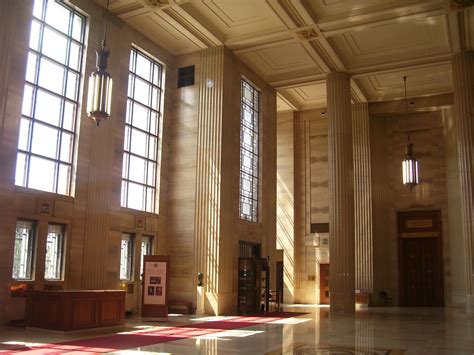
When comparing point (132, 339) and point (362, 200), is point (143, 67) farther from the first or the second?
point (362, 200)

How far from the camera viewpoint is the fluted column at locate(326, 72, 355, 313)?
16484 mm

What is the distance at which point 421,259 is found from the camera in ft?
70.4

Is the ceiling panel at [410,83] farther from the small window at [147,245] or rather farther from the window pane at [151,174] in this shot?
the small window at [147,245]

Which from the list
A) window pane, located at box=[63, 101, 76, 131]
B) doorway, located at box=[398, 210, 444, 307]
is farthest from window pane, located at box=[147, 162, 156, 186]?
doorway, located at box=[398, 210, 444, 307]

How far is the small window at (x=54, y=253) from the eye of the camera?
1186cm

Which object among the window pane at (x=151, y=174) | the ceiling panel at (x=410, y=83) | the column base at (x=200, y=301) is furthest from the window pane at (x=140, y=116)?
the ceiling panel at (x=410, y=83)

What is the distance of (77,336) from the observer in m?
Result: 9.17

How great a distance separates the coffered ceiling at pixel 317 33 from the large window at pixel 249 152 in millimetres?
1080

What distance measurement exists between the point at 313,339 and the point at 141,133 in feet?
28.0

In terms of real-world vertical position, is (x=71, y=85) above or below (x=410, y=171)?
above

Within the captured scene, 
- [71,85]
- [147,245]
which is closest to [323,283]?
[147,245]

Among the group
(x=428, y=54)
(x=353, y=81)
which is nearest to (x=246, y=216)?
(x=353, y=81)

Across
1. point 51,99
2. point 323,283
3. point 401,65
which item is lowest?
point 323,283

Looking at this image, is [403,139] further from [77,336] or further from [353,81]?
[77,336]
